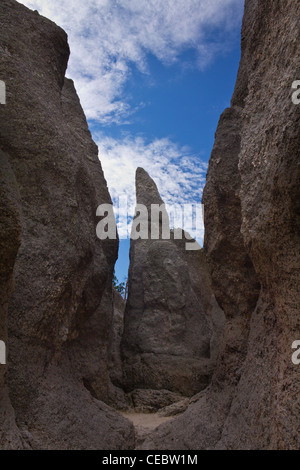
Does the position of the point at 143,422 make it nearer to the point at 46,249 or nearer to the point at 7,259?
the point at 46,249

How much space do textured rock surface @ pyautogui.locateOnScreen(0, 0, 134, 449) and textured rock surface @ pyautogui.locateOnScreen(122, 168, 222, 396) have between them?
391cm

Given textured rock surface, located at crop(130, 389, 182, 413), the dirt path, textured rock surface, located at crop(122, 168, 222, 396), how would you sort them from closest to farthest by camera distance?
the dirt path → textured rock surface, located at crop(130, 389, 182, 413) → textured rock surface, located at crop(122, 168, 222, 396)

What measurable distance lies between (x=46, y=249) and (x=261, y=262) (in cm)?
304

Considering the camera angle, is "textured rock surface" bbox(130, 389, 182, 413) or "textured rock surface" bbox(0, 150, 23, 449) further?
"textured rock surface" bbox(130, 389, 182, 413)

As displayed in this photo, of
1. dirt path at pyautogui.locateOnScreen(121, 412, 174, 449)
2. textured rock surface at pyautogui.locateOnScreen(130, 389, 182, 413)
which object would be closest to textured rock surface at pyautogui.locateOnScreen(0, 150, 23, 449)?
dirt path at pyautogui.locateOnScreen(121, 412, 174, 449)

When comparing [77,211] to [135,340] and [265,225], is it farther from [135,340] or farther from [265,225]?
[135,340]

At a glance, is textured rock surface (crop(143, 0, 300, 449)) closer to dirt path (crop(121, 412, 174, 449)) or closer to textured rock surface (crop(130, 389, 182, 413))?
dirt path (crop(121, 412, 174, 449))

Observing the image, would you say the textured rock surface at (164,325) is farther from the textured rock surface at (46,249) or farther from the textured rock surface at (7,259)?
the textured rock surface at (7,259)

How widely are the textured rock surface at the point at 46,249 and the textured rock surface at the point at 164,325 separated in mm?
3909

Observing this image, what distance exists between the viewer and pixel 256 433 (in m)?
4.34

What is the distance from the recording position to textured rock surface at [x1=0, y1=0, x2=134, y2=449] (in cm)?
524

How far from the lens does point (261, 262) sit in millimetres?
5137

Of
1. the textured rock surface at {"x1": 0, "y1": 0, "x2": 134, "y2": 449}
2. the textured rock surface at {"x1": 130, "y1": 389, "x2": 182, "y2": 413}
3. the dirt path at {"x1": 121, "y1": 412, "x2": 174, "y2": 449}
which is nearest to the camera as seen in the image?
the textured rock surface at {"x1": 0, "y1": 0, "x2": 134, "y2": 449}
